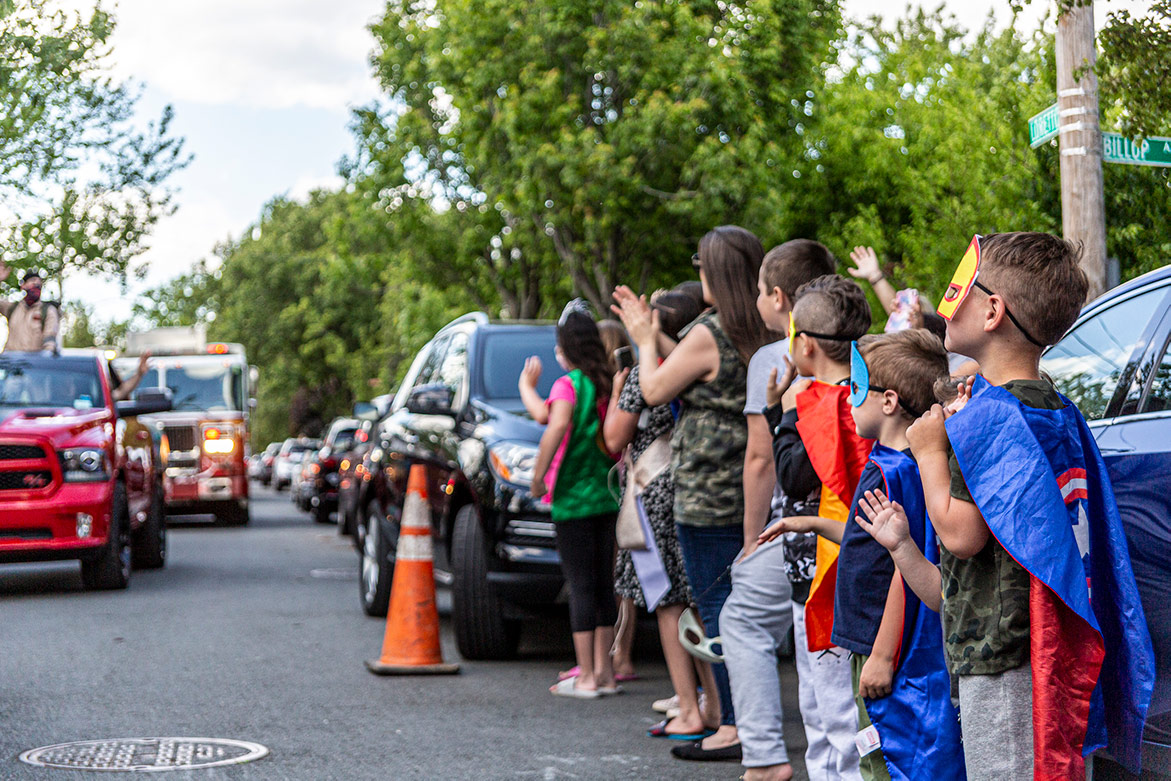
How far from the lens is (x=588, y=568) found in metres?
6.95

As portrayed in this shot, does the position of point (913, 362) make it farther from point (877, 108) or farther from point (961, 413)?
point (877, 108)

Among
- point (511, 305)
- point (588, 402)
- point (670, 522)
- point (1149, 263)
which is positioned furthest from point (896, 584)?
point (511, 305)

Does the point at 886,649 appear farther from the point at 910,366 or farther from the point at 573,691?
the point at 573,691

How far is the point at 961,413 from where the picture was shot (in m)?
2.76

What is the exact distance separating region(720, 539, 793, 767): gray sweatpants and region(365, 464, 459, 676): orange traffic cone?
2944 millimetres

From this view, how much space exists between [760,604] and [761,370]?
835 mm

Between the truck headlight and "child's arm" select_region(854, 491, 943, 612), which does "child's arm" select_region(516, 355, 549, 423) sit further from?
the truck headlight

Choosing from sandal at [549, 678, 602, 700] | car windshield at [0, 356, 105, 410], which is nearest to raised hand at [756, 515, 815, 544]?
sandal at [549, 678, 602, 700]

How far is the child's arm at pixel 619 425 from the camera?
614 centimetres

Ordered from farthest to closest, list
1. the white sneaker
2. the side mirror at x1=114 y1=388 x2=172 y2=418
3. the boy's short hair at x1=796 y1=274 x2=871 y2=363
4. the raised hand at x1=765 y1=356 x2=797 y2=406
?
the side mirror at x1=114 y1=388 x2=172 y2=418 < the white sneaker < the raised hand at x1=765 y1=356 x2=797 y2=406 < the boy's short hair at x1=796 y1=274 x2=871 y2=363

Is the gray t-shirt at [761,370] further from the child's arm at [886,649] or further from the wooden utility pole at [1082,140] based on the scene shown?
the wooden utility pole at [1082,140]

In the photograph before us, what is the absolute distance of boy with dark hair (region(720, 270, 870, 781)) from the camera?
13.8 feet

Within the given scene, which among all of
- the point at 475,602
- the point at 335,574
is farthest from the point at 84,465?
the point at 475,602

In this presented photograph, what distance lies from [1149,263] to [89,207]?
5.33m
